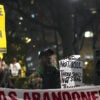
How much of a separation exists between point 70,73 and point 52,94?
137 centimetres

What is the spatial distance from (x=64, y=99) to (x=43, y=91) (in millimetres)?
385

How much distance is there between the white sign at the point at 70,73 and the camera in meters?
9.67

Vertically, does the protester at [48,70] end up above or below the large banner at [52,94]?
above

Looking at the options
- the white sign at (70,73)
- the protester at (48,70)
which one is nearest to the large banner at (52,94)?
the white sign at (70,73)

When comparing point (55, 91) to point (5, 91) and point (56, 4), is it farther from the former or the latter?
point (56, 4)

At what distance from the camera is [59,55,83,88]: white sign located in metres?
9.67

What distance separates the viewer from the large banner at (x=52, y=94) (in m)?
8.25

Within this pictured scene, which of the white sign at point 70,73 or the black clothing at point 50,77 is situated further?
the black clothing at point 50,77

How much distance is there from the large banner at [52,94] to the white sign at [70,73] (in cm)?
106

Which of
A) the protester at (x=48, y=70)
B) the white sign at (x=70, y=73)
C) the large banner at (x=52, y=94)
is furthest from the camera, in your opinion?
the protester at (x=48, y=70)

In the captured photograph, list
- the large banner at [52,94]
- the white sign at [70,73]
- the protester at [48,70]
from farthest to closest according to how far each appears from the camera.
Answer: the protester at [48,70], the white sign at [70,73], the large banner at [52,94]

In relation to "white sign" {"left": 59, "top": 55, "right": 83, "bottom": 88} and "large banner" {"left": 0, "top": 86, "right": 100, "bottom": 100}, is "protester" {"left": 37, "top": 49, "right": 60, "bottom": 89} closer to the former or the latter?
"white sign" {"left": 59, "top": 55, "right": 83, "bottom": 88}

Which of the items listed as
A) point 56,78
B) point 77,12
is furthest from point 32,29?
point 56,78

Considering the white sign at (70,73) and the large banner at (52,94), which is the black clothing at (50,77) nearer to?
the white sign at (70,73)
